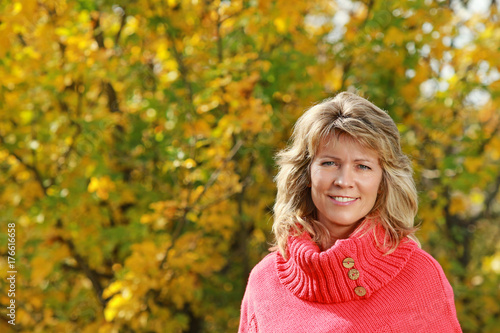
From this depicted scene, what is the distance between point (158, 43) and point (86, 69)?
26.0 inches

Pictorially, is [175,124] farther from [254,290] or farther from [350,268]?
[350,268]

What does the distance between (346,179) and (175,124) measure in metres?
1.98

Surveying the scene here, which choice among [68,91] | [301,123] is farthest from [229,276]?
[301,123]

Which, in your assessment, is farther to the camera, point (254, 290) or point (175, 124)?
point (175, 124)

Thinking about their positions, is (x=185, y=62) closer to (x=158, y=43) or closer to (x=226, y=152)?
(x=158, y=43)

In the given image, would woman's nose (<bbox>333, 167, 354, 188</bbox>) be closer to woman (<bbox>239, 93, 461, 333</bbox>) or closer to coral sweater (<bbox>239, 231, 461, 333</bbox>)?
woman (<bbox>239, 93, 461, 333</bbox>)

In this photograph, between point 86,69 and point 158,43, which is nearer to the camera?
point 86,69

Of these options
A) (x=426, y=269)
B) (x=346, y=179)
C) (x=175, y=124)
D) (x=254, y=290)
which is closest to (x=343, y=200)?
(x=346, y=179)

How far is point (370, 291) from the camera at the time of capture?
1.63 meters

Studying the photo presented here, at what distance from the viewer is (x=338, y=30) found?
13.9ft

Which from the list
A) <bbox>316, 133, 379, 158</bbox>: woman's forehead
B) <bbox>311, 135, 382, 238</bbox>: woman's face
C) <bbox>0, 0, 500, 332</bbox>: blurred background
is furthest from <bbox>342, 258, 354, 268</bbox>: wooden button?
<bbox>0, 0, 500, 332</bbox>: blurred background

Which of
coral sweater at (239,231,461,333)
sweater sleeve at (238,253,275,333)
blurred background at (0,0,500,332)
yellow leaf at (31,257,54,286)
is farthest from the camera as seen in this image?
yellow leaf at (31,257,54,286)

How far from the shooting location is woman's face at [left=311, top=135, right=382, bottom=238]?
165 cm

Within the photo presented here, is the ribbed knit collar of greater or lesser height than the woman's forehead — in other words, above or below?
below
